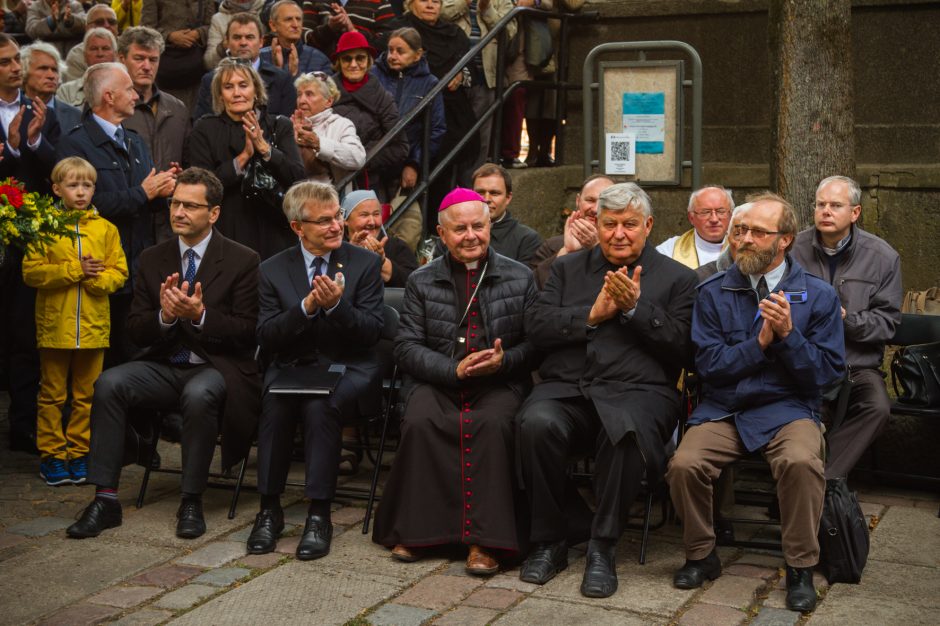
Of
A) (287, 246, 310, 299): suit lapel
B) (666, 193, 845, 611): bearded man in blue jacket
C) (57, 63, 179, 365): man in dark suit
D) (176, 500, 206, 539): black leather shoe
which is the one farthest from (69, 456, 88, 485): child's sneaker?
(666, 193, 845, 611): bearded man in blue jacket

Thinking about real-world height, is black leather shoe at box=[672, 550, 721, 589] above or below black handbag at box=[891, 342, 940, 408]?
below

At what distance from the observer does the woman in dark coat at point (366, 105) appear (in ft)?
31.2

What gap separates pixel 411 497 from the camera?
6207 millimetres

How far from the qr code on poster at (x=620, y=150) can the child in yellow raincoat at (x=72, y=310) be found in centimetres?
327

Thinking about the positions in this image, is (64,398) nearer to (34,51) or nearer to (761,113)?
(34,51)

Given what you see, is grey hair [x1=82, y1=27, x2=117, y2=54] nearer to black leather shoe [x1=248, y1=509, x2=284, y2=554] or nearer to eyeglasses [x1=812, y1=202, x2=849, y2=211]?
black leather shoe [x1=248, y1=509, x2=284, y2=554]

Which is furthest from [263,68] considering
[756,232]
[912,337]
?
[912,337]

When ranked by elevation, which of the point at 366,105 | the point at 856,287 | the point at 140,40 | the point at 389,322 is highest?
the point at 140,40

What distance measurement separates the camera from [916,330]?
720 centimetres

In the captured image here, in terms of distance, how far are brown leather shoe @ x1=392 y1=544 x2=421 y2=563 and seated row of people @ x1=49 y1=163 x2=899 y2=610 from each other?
15 millimetres

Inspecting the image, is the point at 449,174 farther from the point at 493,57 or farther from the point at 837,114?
the point at 837,114

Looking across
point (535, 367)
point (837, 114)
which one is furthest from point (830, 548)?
point (837, 114)

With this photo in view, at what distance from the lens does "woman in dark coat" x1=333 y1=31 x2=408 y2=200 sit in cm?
952

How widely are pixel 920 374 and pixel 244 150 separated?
4.15m
